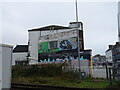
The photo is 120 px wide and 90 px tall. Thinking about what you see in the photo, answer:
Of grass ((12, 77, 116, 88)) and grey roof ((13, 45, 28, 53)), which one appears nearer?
grass ((12, 77, 116, 88))

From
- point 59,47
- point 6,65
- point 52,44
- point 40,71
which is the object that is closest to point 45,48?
point 52,44

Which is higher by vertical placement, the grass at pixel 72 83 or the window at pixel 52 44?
the window at pixel 52 44

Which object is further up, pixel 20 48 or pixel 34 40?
pixel 34 40

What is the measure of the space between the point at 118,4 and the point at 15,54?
4823 cm

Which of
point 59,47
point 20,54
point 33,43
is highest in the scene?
point 33,43

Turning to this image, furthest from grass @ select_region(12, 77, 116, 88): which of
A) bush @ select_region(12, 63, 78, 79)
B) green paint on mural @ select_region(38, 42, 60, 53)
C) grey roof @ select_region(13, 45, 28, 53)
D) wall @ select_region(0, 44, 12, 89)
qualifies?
grey roof @ select_region(13, 45, 28, 53)

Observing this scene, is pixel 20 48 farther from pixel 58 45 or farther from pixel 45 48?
pixel 58 45

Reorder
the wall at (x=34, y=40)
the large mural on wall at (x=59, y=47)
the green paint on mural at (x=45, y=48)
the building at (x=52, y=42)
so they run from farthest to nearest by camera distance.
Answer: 1. the wall at (x=34, y=40)
2. the green paint on mural at (x=45, y=48)
3. the building at (x=52, y=42)
4. the large mural on wall at (x=59, y=47)

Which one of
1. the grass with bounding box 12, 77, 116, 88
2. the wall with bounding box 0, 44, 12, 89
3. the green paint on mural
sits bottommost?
the grass with bounding box 12, 77, 116, 88

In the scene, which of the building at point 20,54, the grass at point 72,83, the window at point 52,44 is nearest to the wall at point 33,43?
the building at point 20,54

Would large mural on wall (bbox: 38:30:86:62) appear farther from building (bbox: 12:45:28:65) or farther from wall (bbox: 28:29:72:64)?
building (bbox: 12:45:28:65)

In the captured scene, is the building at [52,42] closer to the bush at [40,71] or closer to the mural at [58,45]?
the mural at [58,45]

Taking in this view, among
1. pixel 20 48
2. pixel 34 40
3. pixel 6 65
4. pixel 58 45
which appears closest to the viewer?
pixel 6 65

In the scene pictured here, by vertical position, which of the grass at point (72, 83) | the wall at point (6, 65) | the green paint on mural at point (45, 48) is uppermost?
the green paint on mural at point (45, 48)
